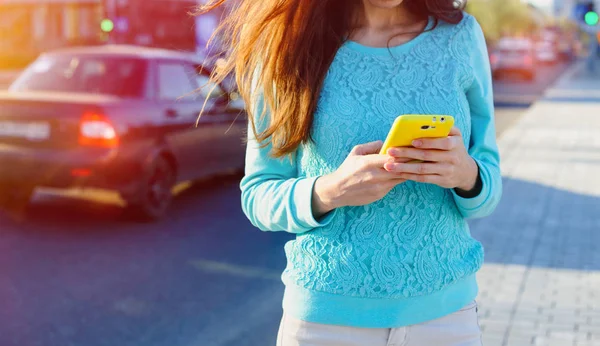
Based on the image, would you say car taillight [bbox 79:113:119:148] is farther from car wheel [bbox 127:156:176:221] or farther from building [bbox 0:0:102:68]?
building [bbox 0:0:102:68]

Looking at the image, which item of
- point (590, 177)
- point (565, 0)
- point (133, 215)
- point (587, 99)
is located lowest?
point (565, 0)

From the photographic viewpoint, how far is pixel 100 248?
6.66 metres

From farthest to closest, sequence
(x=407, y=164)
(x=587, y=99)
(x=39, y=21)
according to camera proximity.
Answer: (x=39, y=21), (x=587, y=99), (x=407, y=164)

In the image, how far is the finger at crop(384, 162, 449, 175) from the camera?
1.66 metres

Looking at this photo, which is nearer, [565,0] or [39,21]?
[39,21]

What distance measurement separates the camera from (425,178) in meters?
1.70

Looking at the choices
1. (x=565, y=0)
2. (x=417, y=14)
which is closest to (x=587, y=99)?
(x=417, y=14)

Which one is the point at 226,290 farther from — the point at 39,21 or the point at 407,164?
the point at 39,21

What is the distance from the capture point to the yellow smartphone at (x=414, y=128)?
1632mm

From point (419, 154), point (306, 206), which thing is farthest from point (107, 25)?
point (419, 154)

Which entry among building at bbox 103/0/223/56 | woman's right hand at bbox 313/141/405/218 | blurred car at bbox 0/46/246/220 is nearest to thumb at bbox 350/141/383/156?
woman's right hand at bbox 313/141/405/218

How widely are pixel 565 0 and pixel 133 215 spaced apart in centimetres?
16162

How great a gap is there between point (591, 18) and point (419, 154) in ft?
96.6

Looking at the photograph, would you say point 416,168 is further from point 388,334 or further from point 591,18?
point 591,18
